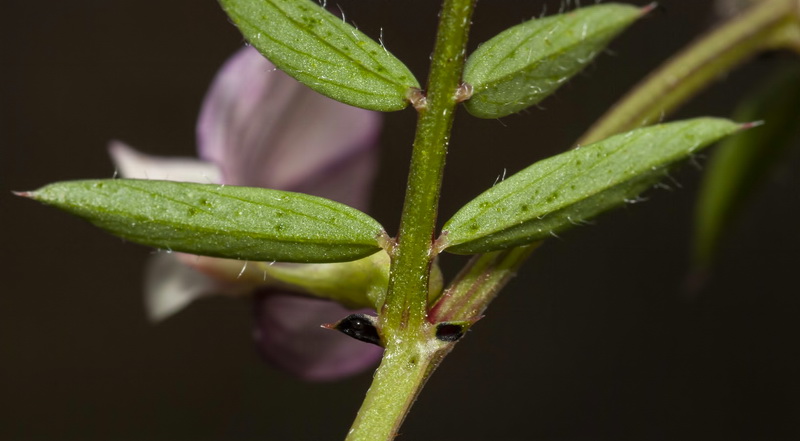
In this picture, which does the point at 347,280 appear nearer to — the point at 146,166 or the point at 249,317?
the point at 146,166

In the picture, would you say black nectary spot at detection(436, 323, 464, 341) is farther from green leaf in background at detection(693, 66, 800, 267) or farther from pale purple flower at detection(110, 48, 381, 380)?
green leaf in background at detection(693, 66, 800, 267)

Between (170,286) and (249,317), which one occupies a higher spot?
(249,317)

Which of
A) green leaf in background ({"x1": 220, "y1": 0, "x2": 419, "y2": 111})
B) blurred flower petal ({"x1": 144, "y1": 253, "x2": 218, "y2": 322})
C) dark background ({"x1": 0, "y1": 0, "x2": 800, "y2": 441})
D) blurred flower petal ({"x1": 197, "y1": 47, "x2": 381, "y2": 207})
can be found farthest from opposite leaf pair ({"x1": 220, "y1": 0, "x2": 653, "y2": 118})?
dark background ({"x1": 0, "y1": 0, "x2": 800, "y2": 441})

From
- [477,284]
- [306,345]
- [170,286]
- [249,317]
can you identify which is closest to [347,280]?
[477,284]

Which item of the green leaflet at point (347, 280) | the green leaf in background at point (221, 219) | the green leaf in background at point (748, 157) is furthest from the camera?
the green leaf in background at point (748, 157)

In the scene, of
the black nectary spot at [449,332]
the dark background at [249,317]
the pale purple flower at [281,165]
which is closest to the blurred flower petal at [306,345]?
the pale purple flower at [281,165]

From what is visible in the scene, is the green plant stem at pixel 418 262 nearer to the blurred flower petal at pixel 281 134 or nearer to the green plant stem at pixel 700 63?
the green plant stem at pixel 700 63

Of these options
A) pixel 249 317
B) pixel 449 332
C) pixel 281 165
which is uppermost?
pixel 249 317

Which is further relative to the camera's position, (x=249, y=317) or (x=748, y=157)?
(x=249, y=317)
